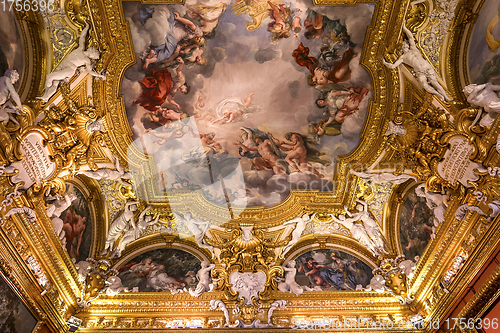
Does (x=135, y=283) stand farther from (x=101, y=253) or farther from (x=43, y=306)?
(x=43, y=306)

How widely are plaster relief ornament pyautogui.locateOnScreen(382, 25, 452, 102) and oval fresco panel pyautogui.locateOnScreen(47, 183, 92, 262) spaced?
10.1 meters

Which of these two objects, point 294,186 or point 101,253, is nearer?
point 101,253

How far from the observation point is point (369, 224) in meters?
11.0

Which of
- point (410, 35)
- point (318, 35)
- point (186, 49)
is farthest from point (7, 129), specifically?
point (410, 35)

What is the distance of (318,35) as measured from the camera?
922 cm

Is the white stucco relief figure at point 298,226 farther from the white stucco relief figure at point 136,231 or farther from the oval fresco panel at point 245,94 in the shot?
the white stucco relief figure at point 136,231

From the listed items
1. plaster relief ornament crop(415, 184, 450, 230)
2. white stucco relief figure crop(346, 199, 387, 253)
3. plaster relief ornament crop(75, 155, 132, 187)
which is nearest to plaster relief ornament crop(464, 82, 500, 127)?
plaster relief ornament crop(415, 184, 450, 230)

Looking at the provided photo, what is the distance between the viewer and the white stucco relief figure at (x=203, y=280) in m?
9.99

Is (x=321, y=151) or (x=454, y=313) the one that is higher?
(x=321, y=151)

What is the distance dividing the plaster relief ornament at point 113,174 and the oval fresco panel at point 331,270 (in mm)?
6596

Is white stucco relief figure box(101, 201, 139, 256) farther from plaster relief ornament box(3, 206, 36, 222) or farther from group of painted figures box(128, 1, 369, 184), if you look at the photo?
plaster relief ornament box(3, 206, 36, 222)

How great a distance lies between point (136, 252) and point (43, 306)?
3.45 m

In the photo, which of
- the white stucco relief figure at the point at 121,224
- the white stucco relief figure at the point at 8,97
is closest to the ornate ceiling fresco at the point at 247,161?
the white stucco relief figure at the point at 8,97

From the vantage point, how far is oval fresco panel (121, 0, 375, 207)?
8945 millimetres
